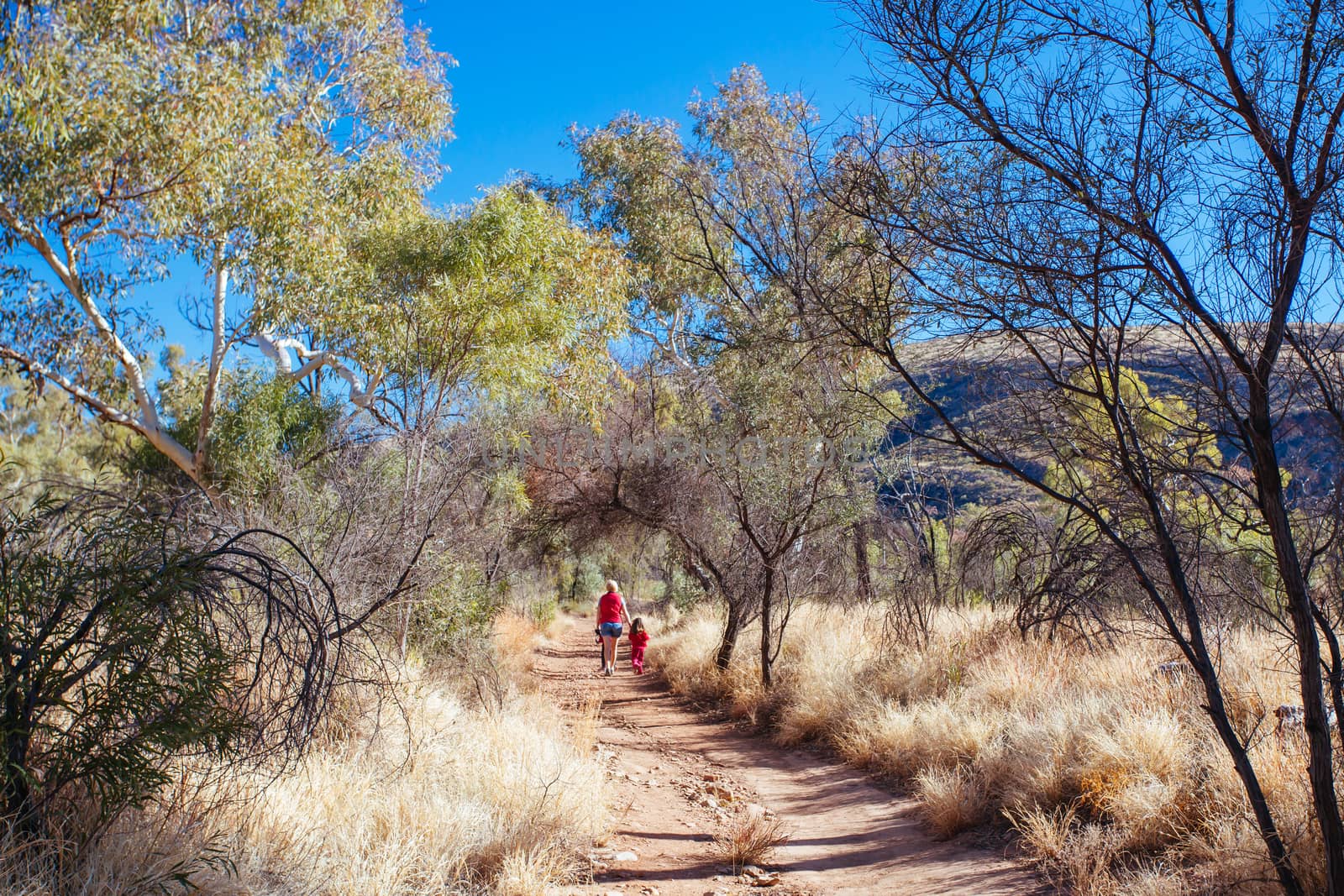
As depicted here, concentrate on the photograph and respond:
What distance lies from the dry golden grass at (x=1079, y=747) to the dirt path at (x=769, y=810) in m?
0.31

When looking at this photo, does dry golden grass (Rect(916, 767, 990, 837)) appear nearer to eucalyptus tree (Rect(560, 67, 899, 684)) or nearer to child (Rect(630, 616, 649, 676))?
eucalyptus tree (Rect(560, 67, 899, 684))

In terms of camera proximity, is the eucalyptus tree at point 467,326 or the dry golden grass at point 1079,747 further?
the eucalyptus tree at point 467,326

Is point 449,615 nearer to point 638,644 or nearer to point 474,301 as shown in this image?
point 474,301

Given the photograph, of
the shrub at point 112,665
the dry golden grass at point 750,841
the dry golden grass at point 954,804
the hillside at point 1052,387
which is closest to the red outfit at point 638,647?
→ the dry golden grass at point 750,841

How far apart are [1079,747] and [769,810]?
2.42 meters

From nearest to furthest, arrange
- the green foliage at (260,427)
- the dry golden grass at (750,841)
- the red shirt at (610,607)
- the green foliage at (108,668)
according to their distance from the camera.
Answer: the green foliage at (108,668), the dry golden grass at (750,841), the green foliage at (260,427), the red shirt at (610,607)

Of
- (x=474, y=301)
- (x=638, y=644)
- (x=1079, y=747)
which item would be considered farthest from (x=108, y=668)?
(x=638, y=644)

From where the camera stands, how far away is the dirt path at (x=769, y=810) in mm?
5145

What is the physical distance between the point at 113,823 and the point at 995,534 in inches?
184

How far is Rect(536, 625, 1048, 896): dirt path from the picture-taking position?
16.9 ft

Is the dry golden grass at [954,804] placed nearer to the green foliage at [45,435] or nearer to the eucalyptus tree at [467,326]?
the eucalyptus tree at [467,326]

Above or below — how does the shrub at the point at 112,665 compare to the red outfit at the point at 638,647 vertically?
above

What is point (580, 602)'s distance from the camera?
139 feet

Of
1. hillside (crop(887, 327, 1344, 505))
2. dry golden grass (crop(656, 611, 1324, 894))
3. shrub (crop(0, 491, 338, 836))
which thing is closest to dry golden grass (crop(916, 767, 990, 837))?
dry golden grass (crop(656, 611, 1324, 894))
